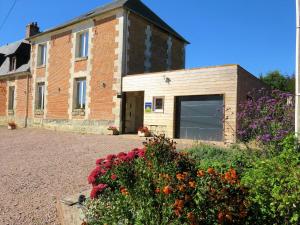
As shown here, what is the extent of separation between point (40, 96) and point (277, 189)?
18960mm

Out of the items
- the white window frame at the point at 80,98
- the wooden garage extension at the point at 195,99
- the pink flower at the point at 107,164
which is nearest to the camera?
the pink flower at the point at 107,164

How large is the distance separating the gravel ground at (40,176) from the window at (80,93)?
6.11 metres

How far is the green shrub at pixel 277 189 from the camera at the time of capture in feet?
8.63

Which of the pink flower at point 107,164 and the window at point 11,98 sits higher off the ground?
the window at point 11,98

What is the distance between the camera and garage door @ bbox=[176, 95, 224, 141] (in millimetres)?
12305

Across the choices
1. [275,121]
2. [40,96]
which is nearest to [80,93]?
[40,96]

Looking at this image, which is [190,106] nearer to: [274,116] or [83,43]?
[274,116]

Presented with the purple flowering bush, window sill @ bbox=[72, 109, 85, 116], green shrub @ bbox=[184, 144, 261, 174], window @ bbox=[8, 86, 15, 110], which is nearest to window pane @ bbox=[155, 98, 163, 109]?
window sill @ bbox=[72, 109, 85, 116]

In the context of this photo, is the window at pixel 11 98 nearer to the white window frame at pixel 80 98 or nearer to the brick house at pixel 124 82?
the brick house at pixel 124 82

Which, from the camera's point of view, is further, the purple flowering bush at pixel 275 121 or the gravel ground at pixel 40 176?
the purple flowering bush at pixel 275 121

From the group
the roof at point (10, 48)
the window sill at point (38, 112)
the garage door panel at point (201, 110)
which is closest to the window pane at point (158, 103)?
the garage door panel at point (201, 110)

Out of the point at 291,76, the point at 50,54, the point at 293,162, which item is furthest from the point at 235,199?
the point at 291,76

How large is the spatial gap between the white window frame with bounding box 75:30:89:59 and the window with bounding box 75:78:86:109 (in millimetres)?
1280

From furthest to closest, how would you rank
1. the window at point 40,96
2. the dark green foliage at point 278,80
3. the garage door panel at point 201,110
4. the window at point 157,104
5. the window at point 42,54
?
the dark green foliage at point 278,80, the window at point 42,54, the window at point 40,96, the window at point 157,104, the garage door panel at point 201,110
